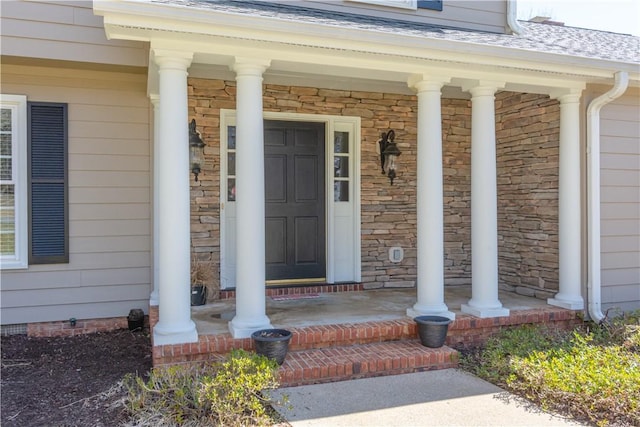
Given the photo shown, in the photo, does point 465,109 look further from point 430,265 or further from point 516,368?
point 516,368

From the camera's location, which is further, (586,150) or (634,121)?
(634,121)

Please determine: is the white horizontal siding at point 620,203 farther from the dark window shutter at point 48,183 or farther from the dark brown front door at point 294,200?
the dark window shutter at point 48,183

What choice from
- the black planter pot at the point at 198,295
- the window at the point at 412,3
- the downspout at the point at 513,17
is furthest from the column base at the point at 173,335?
the downspout at the point at 513,17

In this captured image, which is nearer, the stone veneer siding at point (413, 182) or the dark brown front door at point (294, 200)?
the stone veneer siding at point (413, 182)

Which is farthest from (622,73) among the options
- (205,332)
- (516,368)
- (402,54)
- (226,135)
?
(205,332)

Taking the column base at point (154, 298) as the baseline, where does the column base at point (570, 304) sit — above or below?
below

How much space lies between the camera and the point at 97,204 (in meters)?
5.23

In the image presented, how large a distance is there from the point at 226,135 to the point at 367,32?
2210 mm

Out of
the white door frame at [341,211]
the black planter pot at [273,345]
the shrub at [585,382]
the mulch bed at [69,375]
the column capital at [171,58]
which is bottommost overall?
the mulch bed at [69,375]

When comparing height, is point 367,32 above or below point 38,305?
above

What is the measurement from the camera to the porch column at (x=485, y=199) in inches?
184

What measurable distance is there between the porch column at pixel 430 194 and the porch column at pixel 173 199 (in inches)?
81.5

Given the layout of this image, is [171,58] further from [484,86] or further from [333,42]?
[484,86]

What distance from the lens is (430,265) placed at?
4.54m
